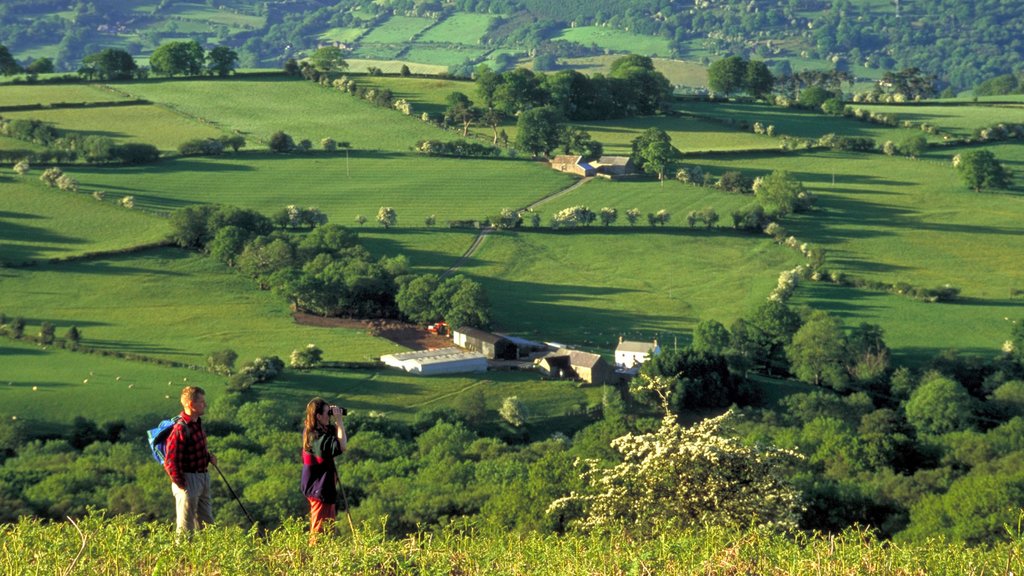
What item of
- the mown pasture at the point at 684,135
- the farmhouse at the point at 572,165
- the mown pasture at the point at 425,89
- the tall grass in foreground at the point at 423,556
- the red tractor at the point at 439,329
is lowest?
the red tractor at the point at 439,329

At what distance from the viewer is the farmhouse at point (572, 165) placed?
11081 cm

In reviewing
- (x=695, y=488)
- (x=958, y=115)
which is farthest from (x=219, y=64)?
(x=695, y=488)

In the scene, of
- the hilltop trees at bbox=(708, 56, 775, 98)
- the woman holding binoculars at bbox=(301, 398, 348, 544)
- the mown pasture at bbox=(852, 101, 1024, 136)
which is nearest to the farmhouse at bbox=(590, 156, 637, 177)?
the mown pasture at bbox=(852, 101, 1024, 136)

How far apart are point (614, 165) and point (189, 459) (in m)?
93.0

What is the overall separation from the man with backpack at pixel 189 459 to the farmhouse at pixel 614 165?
9106 centimetres

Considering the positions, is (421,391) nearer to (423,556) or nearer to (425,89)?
(423,556)

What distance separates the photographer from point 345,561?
59.4ft

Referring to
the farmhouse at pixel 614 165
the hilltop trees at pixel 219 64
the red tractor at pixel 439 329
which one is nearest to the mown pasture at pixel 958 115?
the farmhouse at pixel 614 165

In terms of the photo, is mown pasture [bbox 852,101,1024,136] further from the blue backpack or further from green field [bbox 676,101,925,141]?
the blue backpack

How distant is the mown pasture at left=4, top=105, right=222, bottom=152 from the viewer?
364 feet

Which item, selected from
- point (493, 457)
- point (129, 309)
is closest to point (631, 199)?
point (129, 309)

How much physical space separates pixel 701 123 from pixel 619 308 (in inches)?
2038

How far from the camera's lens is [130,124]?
116 m

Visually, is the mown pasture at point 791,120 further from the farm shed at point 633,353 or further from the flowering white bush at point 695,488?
the flowering white bush at point 695,488
